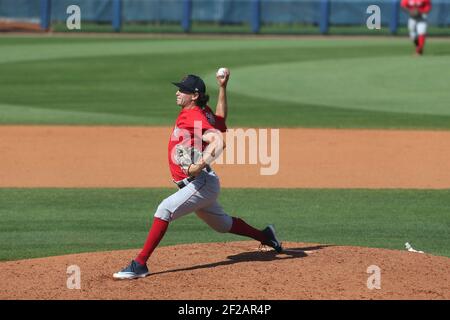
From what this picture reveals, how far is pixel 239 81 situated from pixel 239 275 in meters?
18.0

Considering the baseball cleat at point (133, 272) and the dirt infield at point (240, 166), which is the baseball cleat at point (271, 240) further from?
the dirt infield at point (240, 166)

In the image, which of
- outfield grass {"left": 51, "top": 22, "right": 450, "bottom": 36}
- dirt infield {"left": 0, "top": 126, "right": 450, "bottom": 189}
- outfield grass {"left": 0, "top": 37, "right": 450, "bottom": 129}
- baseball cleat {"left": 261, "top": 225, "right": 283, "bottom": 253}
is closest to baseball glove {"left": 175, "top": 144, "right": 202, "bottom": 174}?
baseball cleat {"left": 261, "top": 225, "right": 283, "bottom": 253}

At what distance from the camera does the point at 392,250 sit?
10.1 m

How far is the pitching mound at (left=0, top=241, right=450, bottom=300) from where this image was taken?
8383mm

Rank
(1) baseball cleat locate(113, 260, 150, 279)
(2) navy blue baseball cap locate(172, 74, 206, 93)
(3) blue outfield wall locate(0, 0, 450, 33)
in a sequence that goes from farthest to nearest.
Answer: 1. (3) blue outfield wall locate(0, 0, 450, 33)
2. (2) navy blue baseball cap locate(172, 74, 206, 93)
3. (1) baseball cleat locate(113, 260, 150, 279)

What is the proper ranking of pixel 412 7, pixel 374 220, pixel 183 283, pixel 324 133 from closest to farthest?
pixel 183 283 < pixel 374 220 < pixel 324 133 < pixel 412 7

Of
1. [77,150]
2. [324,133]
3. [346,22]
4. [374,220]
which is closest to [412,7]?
[346,22]

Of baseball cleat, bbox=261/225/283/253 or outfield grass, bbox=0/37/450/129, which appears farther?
outfield grass, bbox=0/37/450/129

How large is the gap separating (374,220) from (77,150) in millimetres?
6496

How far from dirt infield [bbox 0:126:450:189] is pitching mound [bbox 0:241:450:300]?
4572 millimetres

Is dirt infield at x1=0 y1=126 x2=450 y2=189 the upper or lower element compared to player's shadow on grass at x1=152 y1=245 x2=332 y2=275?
upper

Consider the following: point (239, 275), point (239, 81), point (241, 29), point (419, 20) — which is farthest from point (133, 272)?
point (241, 29)

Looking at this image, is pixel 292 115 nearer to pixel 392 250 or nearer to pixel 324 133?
pixel 324 133

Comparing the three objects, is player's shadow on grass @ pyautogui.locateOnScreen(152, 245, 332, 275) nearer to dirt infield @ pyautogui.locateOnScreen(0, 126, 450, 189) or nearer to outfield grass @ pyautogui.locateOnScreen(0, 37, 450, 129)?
dirt infield @ pyautogui.locateOnScreen(0, 126, 450, 189)
